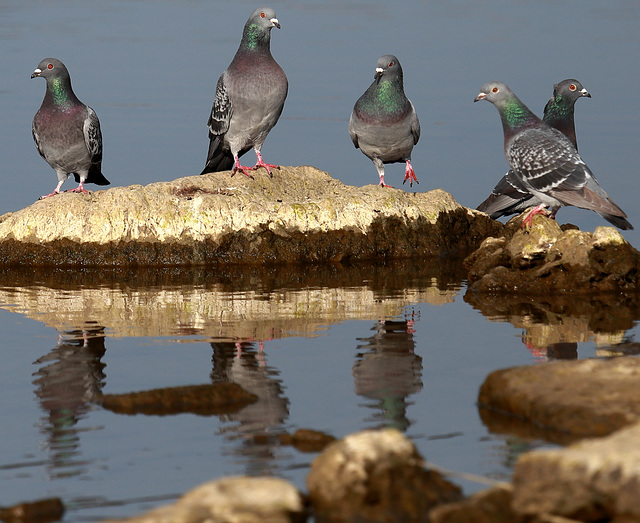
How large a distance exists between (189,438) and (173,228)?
867 centimetres

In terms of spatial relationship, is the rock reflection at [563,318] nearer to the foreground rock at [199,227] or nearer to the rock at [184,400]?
the foreground rock at [199,227]

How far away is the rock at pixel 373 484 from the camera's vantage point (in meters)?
5.80

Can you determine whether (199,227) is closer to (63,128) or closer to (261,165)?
(261,165)

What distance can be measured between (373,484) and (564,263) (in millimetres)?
8281

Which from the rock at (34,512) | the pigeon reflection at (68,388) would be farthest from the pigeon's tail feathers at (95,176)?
the rock at (34,512)

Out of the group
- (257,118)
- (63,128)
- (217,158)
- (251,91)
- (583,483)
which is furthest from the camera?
(217,158)

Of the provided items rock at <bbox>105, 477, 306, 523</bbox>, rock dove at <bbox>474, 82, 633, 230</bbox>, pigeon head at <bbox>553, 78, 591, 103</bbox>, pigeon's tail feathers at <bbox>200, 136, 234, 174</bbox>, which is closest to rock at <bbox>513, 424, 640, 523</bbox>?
rock at <bbox>105, 477, 306, 523</bbox>

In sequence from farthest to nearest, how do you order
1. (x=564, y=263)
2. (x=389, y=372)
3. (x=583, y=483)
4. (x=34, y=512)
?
(x=564, y=263), (x=389, y=372), (x=34, y=512), (x=583, y=483)

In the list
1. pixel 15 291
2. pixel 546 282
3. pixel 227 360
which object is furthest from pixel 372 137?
pixel 227 360

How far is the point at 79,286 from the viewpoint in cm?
1455

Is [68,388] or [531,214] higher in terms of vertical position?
[531,214]

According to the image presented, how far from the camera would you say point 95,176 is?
1823cm

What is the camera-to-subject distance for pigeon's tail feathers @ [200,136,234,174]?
56.7 feet

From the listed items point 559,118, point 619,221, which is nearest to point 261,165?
point 559,118
